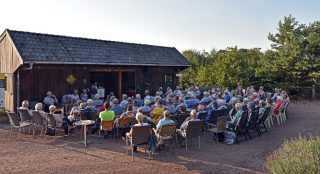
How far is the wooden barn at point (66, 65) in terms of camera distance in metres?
14.6

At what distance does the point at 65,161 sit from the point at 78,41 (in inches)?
439

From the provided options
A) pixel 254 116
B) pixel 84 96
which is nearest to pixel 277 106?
pixel 254 116

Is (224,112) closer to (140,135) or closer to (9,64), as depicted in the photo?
(140,135)

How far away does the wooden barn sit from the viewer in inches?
574

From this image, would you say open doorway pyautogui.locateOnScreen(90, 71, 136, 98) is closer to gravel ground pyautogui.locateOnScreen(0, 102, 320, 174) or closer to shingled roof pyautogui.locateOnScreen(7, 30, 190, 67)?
shingled roof pyautogui.locateOnScreen(7, 30, 190, 67)

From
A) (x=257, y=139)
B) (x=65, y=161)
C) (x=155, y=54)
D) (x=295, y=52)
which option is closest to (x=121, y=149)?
(x=65, y=161)

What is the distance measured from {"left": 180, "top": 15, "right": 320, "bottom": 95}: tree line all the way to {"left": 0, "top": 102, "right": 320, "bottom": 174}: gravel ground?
14.0 metres

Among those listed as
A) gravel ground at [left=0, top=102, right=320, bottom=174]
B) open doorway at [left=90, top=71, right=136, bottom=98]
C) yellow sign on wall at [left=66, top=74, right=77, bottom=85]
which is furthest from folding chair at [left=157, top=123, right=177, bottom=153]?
open doorway at [left=90, top=71, right=136, bottom=98]

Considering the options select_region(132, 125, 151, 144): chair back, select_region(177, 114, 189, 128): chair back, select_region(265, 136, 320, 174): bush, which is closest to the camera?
select_region(265, 136, 320, 174): bush

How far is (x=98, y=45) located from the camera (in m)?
19.0

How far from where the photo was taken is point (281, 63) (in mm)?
23797

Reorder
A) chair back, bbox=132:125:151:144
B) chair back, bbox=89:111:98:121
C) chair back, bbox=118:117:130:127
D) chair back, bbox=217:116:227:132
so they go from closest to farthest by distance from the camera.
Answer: chair back, bbox=132:125:151:144, chair back, bbox=217:116:227:132, chair back, bbox=118:117:130:127, chair back, bbox=89:111:98:121

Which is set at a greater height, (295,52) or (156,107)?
(295,52)

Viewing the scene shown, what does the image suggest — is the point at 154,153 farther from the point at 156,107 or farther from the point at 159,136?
the point at 156,107
